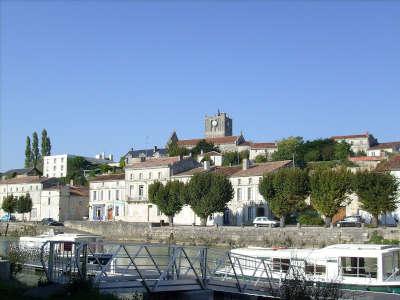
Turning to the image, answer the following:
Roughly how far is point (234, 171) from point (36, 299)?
56320 mm

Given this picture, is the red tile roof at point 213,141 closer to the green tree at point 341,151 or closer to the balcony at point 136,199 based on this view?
the green tree at point 341,151

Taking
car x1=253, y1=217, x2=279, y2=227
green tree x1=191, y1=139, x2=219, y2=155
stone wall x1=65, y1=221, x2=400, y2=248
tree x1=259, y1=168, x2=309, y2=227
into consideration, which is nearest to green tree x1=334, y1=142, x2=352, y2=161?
green tree x1=191, y1=139, x2=219, y2=155

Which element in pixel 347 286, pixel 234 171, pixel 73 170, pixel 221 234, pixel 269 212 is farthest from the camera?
pixel 73 170

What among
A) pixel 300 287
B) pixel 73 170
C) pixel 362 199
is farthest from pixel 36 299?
pixel 73 170

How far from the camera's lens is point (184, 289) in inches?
695

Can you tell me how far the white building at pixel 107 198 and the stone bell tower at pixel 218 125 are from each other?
90447 mm

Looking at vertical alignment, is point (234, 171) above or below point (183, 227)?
above

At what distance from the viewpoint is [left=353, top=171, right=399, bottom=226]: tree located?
48.2 m

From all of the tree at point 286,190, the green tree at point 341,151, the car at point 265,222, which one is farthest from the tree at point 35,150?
the tree at point 286,190

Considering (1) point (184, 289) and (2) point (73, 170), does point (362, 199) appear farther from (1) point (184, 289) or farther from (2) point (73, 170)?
(2) point (73, 170)

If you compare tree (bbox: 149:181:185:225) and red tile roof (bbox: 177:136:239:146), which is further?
red tile roof (bbox: 177:136:239:146)

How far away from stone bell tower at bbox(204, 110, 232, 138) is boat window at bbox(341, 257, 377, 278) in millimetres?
147908

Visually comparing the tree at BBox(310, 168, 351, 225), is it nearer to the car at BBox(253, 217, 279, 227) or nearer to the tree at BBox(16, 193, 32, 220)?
the car at BBox(253, 217, 279, 227)

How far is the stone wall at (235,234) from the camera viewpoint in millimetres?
45906
